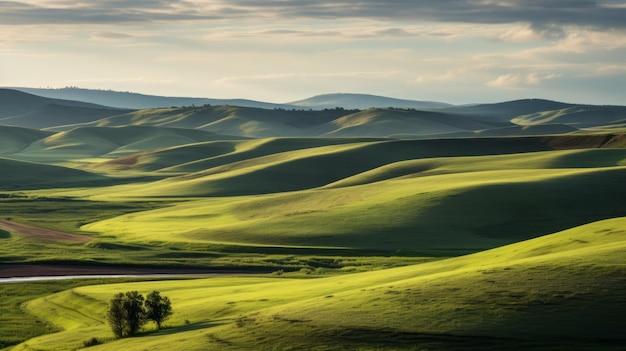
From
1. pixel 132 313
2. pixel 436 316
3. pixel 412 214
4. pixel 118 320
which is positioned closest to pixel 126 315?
pixel 132 313

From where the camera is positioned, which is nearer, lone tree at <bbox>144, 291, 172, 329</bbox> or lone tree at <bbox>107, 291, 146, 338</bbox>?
lone tree at <bbox>107, 291, 146, 338</bbox>

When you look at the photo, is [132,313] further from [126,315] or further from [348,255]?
[348,255]

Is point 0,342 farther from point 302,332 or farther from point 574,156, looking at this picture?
point 574,156

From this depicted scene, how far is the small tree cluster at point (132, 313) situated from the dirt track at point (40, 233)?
5839cm

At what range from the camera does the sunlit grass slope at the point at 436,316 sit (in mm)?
40062

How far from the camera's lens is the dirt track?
110 metres

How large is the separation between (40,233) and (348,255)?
1564 inches

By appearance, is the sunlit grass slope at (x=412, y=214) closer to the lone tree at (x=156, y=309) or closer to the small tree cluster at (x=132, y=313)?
the lone tree at (x=156, y=309)

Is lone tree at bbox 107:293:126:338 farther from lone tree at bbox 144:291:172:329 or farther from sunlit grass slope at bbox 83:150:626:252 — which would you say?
sunlit grass slope at bbox 83:150:626:252

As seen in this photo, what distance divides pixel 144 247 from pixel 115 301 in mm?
51497

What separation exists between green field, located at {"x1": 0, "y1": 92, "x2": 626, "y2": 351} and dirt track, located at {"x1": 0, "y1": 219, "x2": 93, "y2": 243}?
22 centimetres

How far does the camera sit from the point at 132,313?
50.2 meters

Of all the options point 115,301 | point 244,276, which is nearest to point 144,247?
point 244,276

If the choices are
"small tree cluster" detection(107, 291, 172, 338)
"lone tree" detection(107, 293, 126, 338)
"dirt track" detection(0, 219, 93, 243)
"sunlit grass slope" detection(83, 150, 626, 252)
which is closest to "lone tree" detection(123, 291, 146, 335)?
"small tree cluster" detection(107, 291, 172, 338)
